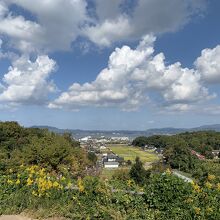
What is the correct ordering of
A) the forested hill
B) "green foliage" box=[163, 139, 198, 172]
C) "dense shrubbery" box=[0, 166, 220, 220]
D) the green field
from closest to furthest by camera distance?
"dense shrubbery" box=[0, 166, 220, 220] → "green foliage" box=[163, 139, 198, 172] → the green field → the forested hill

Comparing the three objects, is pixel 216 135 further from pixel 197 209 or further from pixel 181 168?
pixel 197 209

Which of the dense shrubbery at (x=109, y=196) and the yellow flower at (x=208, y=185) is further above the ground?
the yellow flower at (x=208, y=185)

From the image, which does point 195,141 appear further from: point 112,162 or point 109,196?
point 109,196

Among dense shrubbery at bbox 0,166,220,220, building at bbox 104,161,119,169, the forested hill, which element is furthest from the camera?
the forested hill

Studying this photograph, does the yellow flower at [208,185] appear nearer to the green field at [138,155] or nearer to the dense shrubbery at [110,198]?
the dense shrubbery at [110,198]

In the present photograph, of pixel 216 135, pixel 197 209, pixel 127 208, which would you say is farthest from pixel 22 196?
pixel 216 135

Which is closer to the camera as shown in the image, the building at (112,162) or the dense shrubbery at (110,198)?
the dense shrubbery at (110,198)

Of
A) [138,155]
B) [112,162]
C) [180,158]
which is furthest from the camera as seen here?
[138,155]

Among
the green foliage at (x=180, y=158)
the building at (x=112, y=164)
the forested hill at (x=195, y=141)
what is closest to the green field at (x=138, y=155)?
the forested hill at (x=195, y=141)

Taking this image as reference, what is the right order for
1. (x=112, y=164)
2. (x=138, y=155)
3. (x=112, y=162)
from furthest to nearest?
(x=138, y=155) < (x=112, y=162) < (x=112, y=164)

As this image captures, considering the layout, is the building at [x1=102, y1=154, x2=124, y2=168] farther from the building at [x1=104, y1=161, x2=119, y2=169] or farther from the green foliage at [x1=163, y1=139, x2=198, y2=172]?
the green foliage at [x1=163, y1=139, x2=198, y2=172]

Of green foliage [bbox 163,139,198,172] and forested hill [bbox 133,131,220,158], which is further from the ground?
forested hill [bbox 133,131,220,158]

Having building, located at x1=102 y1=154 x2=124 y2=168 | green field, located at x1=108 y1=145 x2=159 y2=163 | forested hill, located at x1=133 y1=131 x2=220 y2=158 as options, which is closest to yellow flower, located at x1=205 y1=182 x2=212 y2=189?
building, located at x1=102 y1=154 x2=124 y2=168

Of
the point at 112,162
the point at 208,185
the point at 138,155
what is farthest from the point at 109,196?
the point at 138,155
